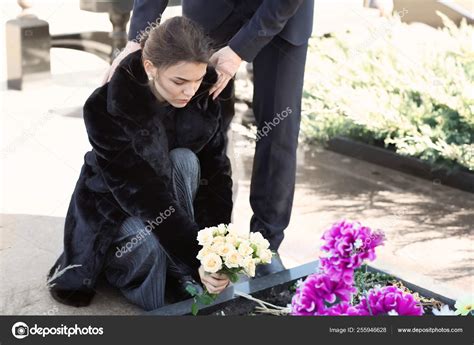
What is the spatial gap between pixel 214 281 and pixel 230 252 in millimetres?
156

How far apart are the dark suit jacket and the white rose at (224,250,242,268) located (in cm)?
85

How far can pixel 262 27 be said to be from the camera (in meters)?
2.86

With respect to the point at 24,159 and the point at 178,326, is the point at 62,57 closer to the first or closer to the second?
the point at 24,159

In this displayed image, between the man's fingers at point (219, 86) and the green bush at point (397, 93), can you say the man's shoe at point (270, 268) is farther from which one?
the green bush at point (397, 93)

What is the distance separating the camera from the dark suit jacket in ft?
9.39

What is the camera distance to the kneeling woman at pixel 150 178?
2629 millimetres

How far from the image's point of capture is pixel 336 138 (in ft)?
17.6

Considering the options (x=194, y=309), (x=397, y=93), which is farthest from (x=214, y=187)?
(x=397, y=93)

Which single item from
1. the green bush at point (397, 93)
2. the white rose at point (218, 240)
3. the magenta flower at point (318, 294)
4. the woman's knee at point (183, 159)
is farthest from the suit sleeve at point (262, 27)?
the green bush at point (397, 93)

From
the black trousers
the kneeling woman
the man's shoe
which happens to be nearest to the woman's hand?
the kneeling woman

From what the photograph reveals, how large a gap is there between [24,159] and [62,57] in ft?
9.73

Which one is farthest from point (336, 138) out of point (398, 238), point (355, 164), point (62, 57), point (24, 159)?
point (62, 57)

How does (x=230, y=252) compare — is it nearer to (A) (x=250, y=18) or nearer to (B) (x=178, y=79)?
(B) (x=178, y=79)

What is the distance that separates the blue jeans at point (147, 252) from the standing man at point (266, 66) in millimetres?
285
